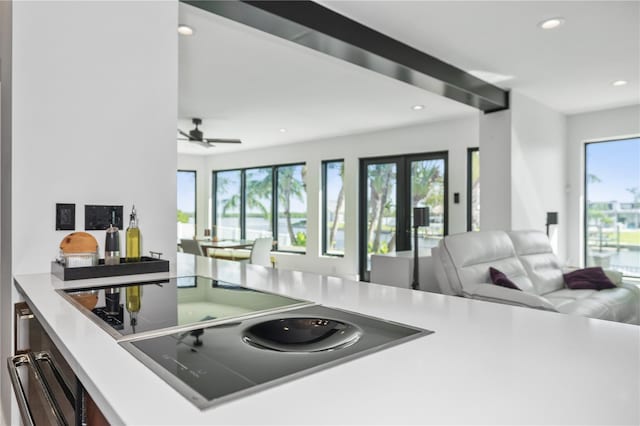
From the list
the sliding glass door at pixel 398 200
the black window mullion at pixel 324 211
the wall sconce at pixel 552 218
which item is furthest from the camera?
the black window mullion at pixel 324 211

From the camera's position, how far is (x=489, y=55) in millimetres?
3688

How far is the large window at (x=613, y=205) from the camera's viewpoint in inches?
218

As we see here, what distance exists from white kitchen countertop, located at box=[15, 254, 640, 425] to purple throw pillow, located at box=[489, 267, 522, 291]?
6.79 ft

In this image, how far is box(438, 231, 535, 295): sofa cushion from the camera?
3.11 m

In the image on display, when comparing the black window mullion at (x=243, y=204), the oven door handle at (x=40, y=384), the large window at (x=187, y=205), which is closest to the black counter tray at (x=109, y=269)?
the oven door handle at (x=40, y=384)

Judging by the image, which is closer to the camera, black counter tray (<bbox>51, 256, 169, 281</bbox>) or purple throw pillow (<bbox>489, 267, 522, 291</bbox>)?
black counter tray (<bbox>51, 256, 169, 281</bbox>)

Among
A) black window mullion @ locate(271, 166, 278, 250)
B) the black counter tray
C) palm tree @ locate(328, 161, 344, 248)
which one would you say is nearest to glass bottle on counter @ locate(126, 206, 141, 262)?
the black counter tray

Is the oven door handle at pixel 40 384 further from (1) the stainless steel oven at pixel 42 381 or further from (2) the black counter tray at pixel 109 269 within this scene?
(2) the black counter tray at pixel 109 269

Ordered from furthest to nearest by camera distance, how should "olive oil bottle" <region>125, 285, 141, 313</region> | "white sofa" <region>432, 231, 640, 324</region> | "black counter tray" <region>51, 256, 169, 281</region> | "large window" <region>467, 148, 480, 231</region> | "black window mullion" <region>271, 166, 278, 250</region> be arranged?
"black window mullion" <region>271, 166, 278, 250</region>, "large window" <region>467, 148, 480, 231</region>, "white sofa" <region>432, 231, 640, 324</region>, "black counter tray" <region>51, 256, 169, 281</region>, "olive oil bottle" <region>125, 285, 141, 313</region>

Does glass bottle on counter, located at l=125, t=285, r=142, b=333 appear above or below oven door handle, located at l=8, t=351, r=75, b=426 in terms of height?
above

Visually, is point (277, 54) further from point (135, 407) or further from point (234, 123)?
point (135, 407)

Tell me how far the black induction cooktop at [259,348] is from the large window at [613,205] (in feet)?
19.6

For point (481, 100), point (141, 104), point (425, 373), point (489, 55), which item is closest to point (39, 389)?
point (425, 373)

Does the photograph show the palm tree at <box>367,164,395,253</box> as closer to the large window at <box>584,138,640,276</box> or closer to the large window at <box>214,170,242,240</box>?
the large window at <box>584,138,640,276</box>
